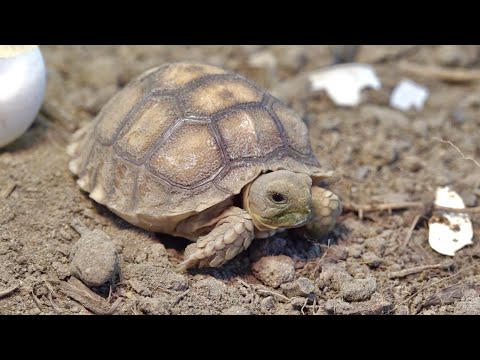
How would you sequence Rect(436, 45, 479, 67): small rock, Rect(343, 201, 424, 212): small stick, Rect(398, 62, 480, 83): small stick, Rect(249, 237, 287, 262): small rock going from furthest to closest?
Rect(436, 45, 479, 67): small rock, Rect(398, 62, 480, 83): small stick, Rect(343, 201, 424, 212): small stick, Rect(249, 237, 287, 262): small rock

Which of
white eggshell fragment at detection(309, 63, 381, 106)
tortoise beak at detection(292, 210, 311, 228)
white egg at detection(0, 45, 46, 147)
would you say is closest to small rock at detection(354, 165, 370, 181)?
white eggshell fragment at detection(309, 63, 381, 106)

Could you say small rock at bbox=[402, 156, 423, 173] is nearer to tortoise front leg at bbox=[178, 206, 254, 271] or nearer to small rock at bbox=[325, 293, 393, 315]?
small rock at bbox=[325, 293, 393, 315]

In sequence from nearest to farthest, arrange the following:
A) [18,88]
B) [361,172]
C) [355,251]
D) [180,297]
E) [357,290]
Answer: [180,297], [357,290], [355,251], [18,88], [361,172]

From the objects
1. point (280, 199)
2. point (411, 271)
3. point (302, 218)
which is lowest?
point (411, 271)

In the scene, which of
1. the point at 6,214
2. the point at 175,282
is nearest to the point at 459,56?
the point at 175,282

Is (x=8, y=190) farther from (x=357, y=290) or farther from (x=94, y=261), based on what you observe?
(x=357, y=290)

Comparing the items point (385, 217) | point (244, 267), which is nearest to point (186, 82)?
point (244, 267)
